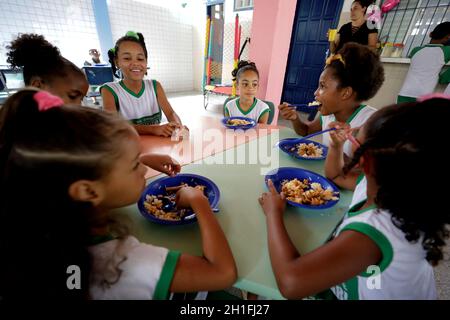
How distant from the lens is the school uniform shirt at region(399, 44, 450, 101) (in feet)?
9.86

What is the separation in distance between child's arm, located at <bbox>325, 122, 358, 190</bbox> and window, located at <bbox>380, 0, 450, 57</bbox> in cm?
415

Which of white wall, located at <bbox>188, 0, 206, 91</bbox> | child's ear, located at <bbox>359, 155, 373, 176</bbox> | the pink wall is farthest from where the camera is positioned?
white wall, located at <bbox>188, 0, 206, 91</bbox>

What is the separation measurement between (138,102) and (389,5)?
436 cm

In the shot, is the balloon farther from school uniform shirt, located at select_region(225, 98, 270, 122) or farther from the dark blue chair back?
the dark blue chair back

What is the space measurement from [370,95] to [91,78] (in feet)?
14.1

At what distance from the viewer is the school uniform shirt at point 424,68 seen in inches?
118

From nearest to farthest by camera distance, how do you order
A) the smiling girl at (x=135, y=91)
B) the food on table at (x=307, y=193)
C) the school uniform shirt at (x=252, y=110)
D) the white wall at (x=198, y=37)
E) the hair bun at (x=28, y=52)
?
the food on table at (x=307, y=193) → the hair bun at (x=28, y=52) → the smiling girl at (x=135, y=91) → the school uniform shirt at (x=252, y=110) → the white wall at (x=198, y=37)

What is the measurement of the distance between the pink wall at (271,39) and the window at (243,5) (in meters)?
2.83

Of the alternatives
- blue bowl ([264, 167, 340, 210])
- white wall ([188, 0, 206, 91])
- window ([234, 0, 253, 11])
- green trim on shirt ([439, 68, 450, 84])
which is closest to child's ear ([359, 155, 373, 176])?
blue bowl ([264, 167, 340, 210])

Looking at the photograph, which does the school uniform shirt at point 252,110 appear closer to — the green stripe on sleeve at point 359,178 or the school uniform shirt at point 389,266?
the green stripe on sleeve at point 359,178

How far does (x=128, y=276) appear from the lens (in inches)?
17.7

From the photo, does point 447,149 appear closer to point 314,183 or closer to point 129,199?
point 314,183

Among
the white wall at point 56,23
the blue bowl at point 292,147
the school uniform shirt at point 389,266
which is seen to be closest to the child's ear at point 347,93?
the blue bowl at point 292,147

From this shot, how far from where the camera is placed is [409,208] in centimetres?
51
